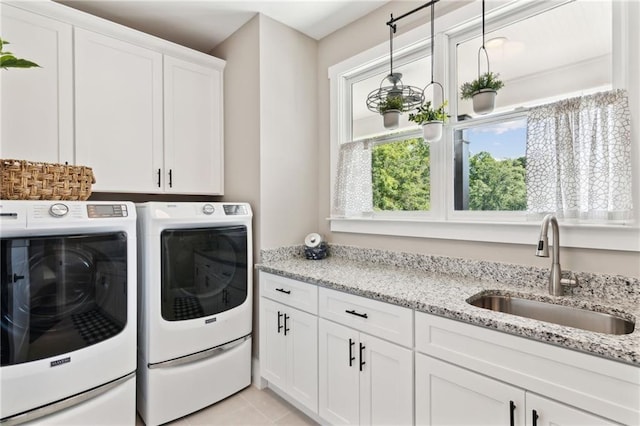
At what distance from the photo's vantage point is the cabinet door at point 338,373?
1639 mm

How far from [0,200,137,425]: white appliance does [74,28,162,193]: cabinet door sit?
61 cm

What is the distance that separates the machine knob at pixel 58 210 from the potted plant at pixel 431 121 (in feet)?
6.05

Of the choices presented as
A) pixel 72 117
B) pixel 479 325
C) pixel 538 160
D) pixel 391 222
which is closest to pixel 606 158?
pixel 538 160

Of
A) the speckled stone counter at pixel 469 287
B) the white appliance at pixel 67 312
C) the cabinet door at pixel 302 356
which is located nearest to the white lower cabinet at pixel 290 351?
the cabinet door at pixel 302 356

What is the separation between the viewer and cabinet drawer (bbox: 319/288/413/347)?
56.6 inches

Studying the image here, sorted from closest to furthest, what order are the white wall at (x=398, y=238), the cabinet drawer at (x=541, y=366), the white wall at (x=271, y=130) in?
the cabinet drawer at (x=541, y=366) < the white wall at (x=398, y=238) < the white wall at (x=271, y=130)

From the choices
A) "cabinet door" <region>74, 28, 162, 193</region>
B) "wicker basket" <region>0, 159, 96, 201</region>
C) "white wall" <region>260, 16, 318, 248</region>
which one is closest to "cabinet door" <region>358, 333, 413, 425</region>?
"white wall" <region>260, 16, 318, 248</region>

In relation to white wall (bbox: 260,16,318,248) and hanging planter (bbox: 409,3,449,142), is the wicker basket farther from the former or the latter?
hanging planter (bbox: 409,3,449,142)

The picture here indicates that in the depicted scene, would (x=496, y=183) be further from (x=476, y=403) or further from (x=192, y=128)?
(x=192, y=128)

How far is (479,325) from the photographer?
120 centimetres

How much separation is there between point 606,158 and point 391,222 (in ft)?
3.70

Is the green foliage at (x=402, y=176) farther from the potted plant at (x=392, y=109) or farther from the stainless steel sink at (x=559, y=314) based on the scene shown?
the stainless steel sink at (x=559, y=314)

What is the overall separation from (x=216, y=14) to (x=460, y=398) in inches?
108

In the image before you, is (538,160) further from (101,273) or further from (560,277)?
(101,273)
